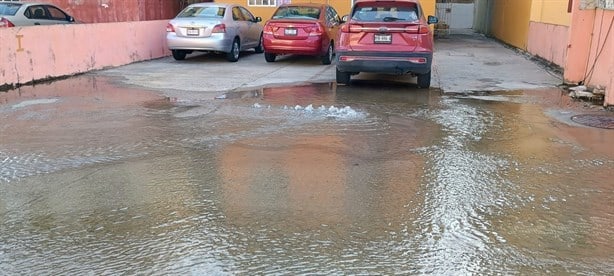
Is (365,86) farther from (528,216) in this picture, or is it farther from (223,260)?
(223,260)

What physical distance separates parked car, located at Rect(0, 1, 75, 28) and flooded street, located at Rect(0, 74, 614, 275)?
5.78m

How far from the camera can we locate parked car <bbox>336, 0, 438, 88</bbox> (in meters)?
9.63

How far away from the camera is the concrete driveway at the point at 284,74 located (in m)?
10.6

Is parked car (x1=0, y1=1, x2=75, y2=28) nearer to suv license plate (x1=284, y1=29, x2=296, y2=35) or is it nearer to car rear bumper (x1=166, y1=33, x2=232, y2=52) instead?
car rear bumper (x1=166, y1=33, x2=232, y2=52)

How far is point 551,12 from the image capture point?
1495 cm

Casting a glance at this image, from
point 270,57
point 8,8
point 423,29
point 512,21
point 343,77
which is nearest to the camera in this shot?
point 423,29

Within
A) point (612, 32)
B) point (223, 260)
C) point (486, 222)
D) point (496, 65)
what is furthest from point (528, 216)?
point (496, 65)

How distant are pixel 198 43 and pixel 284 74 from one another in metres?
2.68

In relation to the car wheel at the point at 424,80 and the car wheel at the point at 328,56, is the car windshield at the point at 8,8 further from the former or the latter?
the car wheel at the point at 424,80

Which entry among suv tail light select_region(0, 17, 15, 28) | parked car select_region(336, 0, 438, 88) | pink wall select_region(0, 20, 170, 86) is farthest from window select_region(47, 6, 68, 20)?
parked car select_region(336, 0, 438, 88)

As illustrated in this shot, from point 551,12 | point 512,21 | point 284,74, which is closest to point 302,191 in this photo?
point 284,74

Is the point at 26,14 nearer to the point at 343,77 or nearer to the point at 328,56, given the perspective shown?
the point at 328,56

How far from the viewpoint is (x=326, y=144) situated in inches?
248

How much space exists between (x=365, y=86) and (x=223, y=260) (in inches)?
297
